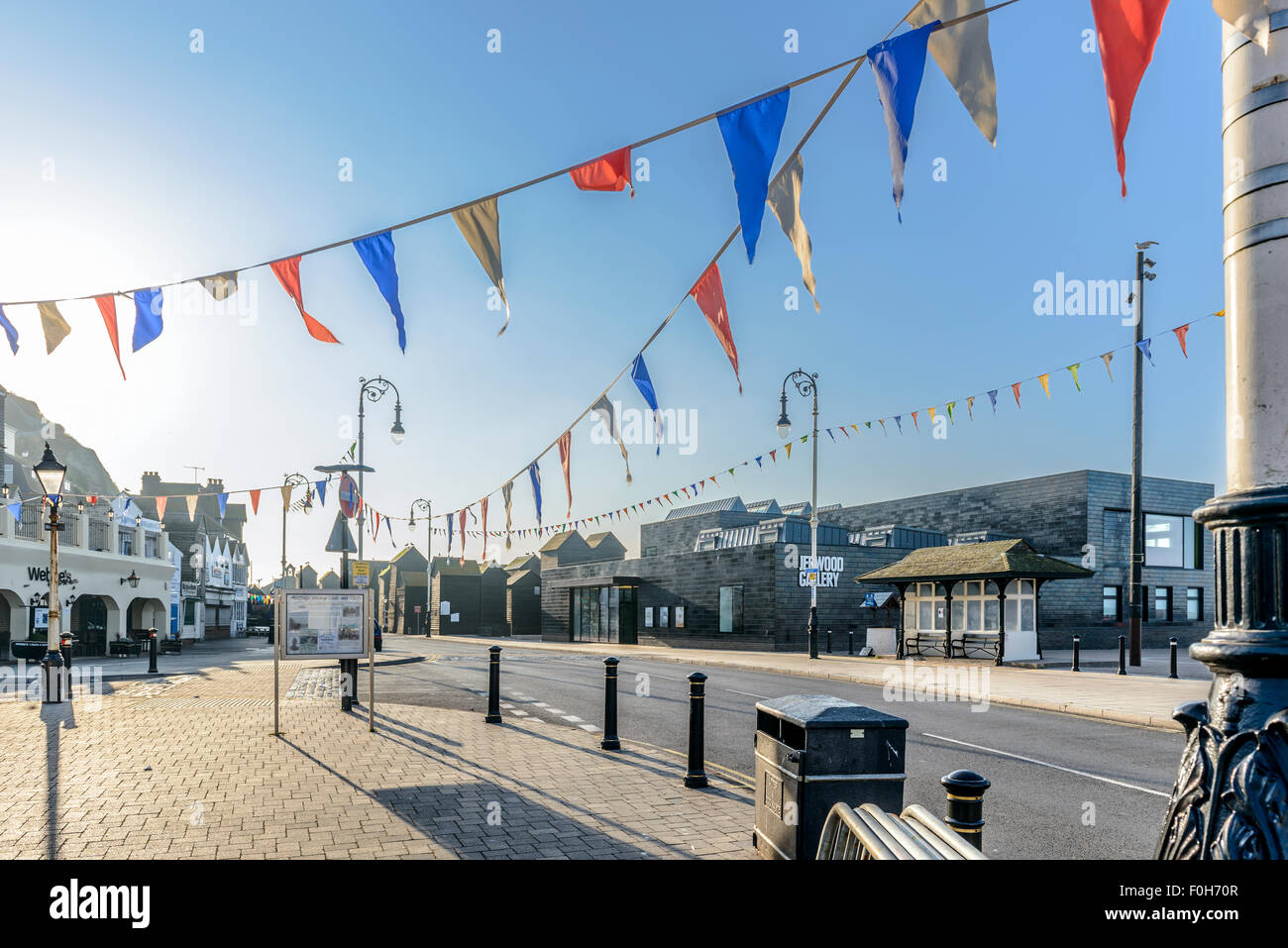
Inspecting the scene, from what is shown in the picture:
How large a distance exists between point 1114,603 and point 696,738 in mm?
36251

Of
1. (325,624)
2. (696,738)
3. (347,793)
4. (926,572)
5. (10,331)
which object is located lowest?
(347,793)

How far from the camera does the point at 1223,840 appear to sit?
7.20 ft

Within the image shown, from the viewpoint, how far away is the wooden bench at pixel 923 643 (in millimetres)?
29094

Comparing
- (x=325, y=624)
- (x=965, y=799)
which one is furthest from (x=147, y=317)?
(x=965, y=799)

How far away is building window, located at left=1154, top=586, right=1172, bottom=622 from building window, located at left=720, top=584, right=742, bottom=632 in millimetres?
18908

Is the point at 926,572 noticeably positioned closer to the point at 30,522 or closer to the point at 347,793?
the point at 347,793

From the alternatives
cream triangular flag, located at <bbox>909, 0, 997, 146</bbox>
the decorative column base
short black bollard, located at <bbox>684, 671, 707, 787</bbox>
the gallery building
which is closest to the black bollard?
short black bollard, located at <bbox>684, 671, 707, 787</bbox>

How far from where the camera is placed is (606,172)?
7066 mm

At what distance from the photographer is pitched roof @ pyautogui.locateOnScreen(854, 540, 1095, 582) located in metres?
25.7

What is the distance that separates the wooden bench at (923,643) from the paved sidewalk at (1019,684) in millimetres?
588

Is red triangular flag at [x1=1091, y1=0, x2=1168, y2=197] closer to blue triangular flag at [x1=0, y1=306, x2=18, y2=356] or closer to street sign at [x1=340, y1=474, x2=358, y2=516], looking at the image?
blue triangular flag at [x1=0, y1=306, x2=18, y2=356]

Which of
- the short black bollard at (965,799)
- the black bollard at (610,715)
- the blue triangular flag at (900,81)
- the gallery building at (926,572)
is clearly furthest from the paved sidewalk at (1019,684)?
the blue triangular flag at (900,81)
